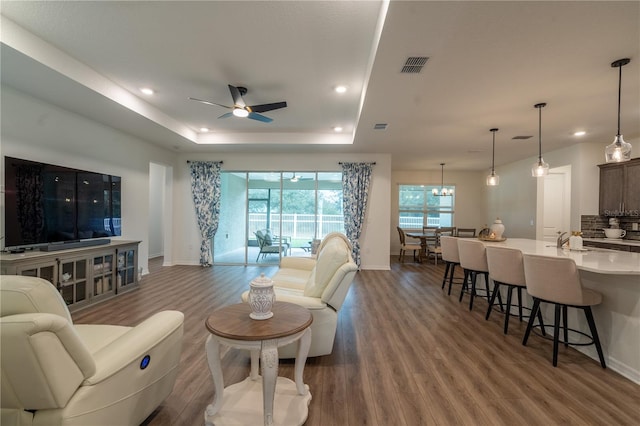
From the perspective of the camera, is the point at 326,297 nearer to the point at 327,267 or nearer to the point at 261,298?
the point at 327,267

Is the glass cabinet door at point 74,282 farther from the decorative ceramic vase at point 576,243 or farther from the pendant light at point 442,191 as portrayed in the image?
the pendant light at point 442,191

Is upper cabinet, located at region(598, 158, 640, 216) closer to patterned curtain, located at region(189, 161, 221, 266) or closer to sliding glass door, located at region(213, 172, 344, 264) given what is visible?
sliding glass door, located at region(213, 172, 344, 264)

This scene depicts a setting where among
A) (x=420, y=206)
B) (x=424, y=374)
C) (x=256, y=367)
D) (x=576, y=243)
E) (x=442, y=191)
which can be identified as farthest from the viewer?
(x=420, y=206)

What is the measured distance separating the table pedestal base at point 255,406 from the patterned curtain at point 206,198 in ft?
15.9

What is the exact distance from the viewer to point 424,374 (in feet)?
7.40

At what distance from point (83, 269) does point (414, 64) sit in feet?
15.1

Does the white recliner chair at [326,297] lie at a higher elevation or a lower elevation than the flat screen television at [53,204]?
lower

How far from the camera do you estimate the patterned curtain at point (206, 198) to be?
21.1 feet

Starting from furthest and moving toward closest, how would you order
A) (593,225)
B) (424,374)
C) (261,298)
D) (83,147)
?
(593,225) → (83,147) → (424,374) → (261,298)

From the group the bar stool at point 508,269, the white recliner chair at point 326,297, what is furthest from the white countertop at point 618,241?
the white recliner chair at point 326,297

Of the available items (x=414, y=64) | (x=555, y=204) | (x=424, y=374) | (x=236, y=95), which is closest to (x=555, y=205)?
(x=555, y=204)

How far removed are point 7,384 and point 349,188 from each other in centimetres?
570

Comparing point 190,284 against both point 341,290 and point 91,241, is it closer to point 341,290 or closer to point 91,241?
point 91,241

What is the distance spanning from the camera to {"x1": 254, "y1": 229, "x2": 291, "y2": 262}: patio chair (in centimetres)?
656
